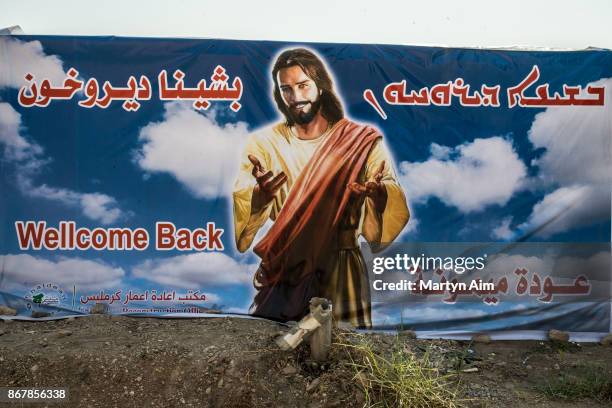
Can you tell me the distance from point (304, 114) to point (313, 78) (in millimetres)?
286

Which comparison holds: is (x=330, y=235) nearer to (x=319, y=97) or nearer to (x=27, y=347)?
(x=319, y=97)

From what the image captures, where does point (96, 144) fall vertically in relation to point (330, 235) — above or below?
above

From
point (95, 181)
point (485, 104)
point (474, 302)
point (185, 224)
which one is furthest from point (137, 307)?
point (485, 104)

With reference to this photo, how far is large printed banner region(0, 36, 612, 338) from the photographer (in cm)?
464

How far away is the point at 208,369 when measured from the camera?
12.3 feet

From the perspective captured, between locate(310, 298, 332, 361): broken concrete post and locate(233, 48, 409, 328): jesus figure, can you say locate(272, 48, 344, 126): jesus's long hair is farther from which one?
locate(310, 298, 332, 361): broken concrete post

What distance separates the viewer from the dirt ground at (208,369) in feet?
11.9

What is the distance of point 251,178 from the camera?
4719 millimetres

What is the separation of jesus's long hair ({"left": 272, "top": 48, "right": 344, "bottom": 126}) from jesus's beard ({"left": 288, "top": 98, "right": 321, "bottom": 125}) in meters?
0.02

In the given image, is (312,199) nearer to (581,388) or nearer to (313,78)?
(313,78)

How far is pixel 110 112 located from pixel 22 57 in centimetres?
76

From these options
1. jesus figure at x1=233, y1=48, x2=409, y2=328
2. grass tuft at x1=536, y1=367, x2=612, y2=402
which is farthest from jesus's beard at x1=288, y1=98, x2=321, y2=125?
grass tuft at x1=536, y1=367, x2=612, y2=402

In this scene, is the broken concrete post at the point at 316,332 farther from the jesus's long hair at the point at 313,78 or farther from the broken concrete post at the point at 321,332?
the jesus's long hair at the point at 313,78

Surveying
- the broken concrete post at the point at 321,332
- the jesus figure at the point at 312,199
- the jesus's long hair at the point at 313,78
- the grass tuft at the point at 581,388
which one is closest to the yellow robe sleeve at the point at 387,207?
the jesus figure at the point at 312,199
